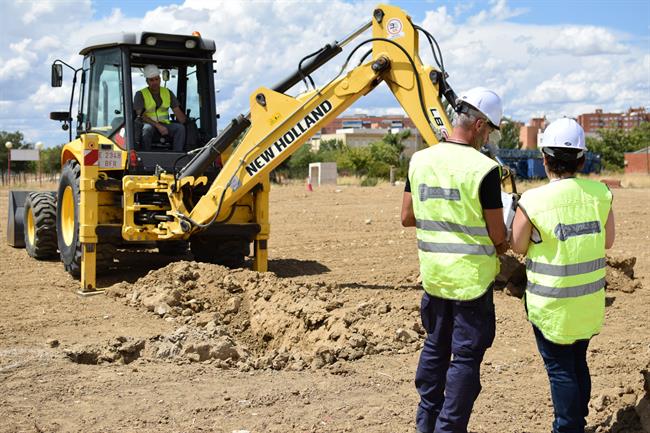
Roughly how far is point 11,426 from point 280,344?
300 centimetres

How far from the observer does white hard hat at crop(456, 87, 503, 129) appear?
4480 millimetres

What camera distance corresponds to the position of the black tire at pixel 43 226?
1212cm

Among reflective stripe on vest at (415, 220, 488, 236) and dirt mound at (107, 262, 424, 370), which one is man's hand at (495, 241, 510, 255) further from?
dirt mound at (107, 262, 424, 370)

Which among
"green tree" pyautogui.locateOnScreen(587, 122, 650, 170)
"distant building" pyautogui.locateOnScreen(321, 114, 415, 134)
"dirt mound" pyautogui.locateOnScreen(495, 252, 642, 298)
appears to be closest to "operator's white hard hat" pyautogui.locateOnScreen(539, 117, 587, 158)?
"dirt mound" pyautogui.locateOnScreen(495, 252, 642, 298)

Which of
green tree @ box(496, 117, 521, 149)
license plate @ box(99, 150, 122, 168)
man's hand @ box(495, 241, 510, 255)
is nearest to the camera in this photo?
man's hand @ box(495, 241, 510, 255)

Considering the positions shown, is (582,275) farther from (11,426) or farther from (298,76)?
(298,76)

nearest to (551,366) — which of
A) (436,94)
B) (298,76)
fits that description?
(436,94)

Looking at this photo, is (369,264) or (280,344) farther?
(369,264)

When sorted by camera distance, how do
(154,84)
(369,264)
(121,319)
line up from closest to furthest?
(121,319), (154,84), (369,264)

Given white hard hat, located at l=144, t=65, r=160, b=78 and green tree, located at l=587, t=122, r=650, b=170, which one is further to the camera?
green tree, located at l=587, t=122, r=650, b=170

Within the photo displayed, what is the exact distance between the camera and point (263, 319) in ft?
26.5

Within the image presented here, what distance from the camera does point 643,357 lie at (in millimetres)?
6535

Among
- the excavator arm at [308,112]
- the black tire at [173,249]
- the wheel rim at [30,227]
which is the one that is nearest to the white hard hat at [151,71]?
the excavator arm at [308,112]

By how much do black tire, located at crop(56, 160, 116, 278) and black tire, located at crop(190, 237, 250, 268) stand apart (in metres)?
1.21
